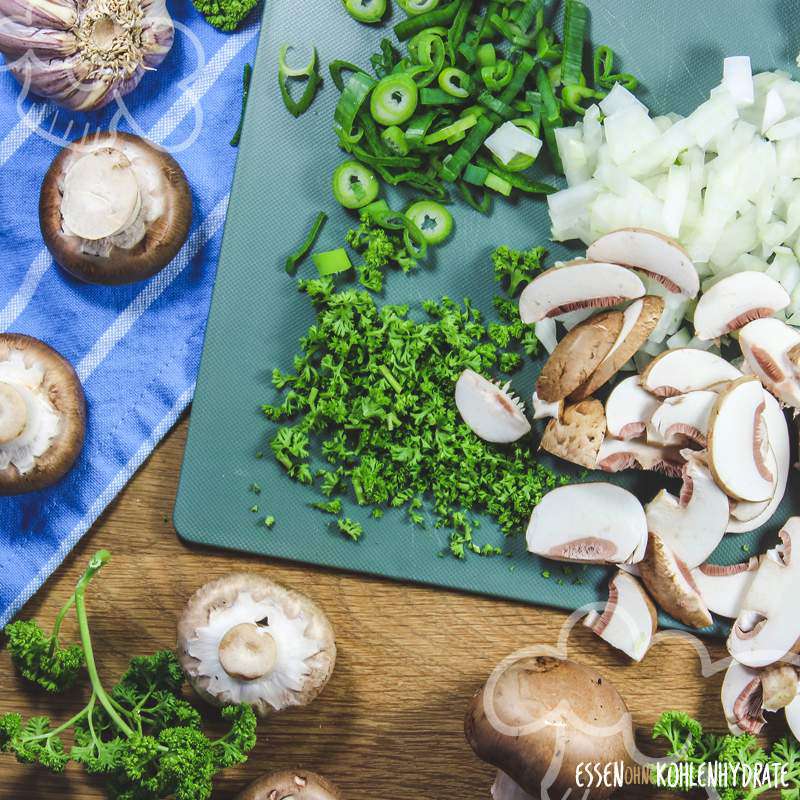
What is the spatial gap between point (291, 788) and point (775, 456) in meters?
1.45

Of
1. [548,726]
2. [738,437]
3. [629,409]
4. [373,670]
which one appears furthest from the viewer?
[373,670]

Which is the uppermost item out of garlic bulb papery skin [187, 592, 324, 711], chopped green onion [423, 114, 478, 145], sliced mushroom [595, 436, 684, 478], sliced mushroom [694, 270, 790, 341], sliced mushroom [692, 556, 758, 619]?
chopped green onion [423, 114, 478, 145]

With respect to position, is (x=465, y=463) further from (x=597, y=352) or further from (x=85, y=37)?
(x=85, y=37)

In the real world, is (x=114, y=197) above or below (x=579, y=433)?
above

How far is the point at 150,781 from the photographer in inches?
89.0

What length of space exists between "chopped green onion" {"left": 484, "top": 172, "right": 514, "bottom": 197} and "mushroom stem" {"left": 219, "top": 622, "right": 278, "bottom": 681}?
1.25m

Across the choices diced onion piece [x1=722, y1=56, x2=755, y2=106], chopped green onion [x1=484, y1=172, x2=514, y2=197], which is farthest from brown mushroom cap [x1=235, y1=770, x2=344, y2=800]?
diced onion piece [x1=722, y1=56, x2=755, y2=106]

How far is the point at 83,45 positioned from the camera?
2.49 m

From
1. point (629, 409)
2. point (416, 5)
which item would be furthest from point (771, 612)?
point (416, 5)

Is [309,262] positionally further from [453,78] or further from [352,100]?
[453,78]

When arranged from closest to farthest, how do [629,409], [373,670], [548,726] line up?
[548,726], [629,409], [373,670]

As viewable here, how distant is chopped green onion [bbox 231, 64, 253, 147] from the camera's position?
8.53 feet

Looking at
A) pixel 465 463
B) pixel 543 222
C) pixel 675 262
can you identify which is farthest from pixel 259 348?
pixel 675 262

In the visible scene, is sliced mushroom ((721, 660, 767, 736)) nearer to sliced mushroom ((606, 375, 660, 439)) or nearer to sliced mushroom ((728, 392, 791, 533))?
sliced mushroom ((728, 392, 791, 533))
